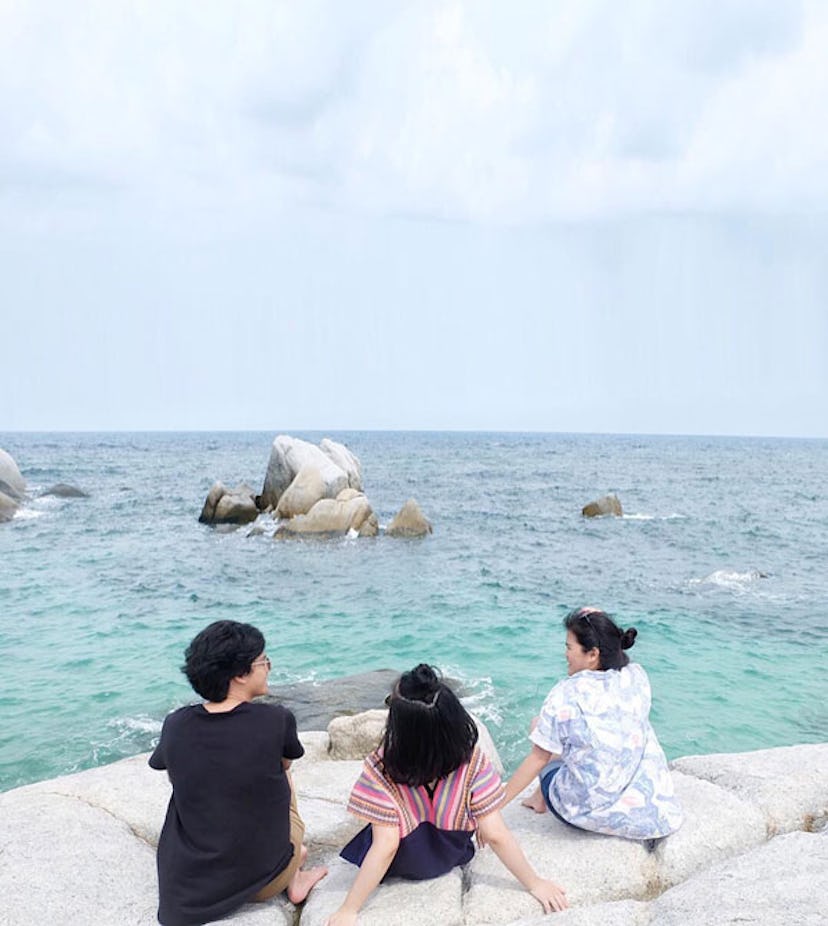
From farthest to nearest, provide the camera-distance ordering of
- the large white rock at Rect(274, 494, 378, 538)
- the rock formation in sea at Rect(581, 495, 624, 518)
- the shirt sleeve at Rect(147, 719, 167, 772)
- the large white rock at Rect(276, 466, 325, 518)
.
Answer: the rock formation in sea at Rect(581, 495, 624, 518)
the large white rock at Rect(276, 466, 325, 518)
the large white rock at Rect(274, 494, 378, 538)
the shirt sleeve at Rect(147, 719, 167, 772)

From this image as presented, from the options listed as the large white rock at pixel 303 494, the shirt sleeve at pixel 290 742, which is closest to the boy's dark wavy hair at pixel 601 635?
the shirt sleeve at pixel 290 742

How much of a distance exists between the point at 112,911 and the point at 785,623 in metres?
13.9

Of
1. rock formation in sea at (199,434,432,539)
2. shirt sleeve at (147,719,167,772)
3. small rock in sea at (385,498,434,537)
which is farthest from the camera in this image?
small rock in sea at (385,498,434,537)

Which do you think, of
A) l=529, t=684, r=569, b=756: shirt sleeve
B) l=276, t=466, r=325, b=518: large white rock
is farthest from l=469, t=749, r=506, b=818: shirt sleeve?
l=276, t=466, r=325, b=518: large white rock

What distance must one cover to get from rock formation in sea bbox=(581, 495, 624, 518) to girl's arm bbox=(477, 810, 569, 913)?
91.5 ft

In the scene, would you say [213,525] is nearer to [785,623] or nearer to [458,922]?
[785,623]

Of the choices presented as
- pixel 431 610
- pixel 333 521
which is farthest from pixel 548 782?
pixel 333 521

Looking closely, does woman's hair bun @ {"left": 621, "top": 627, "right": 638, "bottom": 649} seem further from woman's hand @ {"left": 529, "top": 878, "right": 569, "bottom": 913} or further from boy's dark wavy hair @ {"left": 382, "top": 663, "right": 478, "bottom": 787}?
woman's hand @ {"left": 529, "top": 878, "right": 569, "bottom": 913}

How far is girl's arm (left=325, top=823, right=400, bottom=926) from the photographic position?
3672 mm

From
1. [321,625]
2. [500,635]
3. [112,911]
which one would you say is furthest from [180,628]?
[112,911]

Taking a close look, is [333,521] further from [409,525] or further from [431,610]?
[431,610]

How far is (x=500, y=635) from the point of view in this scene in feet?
44.8

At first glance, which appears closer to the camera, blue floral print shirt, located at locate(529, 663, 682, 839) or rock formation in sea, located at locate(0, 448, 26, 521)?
blue floral print shirt, located at locate(529, 663, 682, 839)

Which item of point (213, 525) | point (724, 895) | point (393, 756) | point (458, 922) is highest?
point (393, 756)
